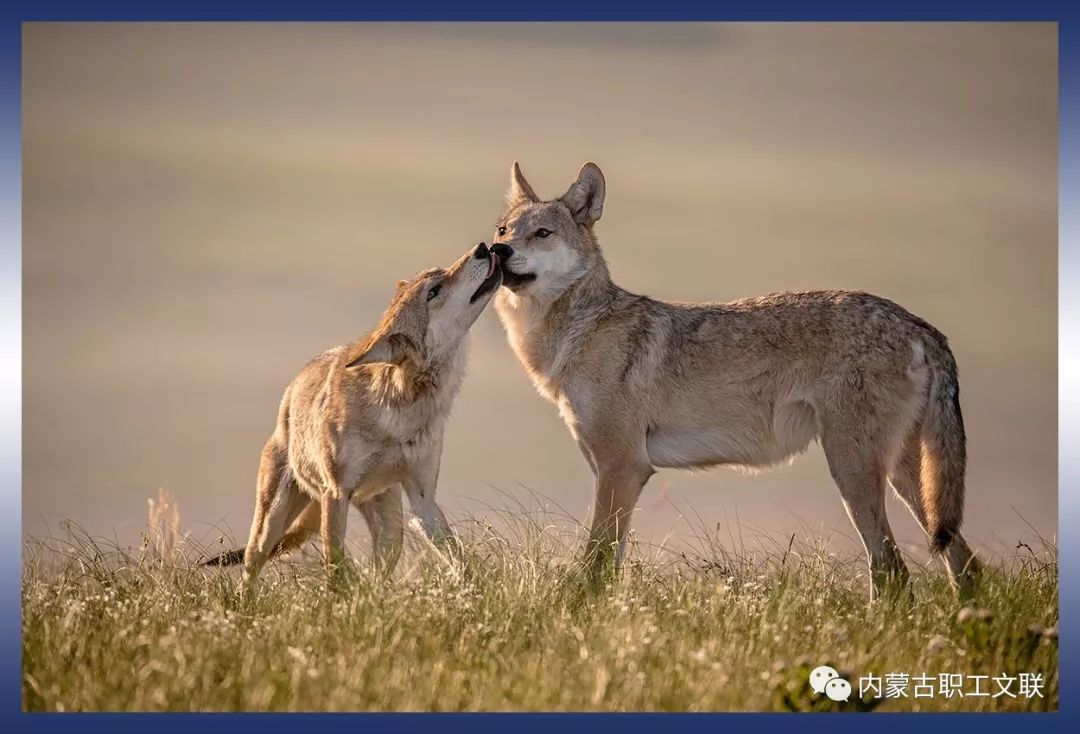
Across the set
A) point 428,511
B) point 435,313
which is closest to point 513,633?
point 428,511

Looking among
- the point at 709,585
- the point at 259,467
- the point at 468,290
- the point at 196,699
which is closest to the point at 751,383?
the point at 709,585

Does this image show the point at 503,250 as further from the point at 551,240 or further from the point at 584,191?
the point at 584,191

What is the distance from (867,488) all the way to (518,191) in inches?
127

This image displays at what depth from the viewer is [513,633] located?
20.5 ft

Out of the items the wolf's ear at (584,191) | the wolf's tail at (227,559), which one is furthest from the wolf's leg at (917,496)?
the wolf's tail at (227,559)

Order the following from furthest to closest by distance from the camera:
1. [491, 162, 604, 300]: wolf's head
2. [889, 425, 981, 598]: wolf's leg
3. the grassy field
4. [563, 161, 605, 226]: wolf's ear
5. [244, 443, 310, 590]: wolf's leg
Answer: [563, 161, 605, 226]: wolf's ear, [491, 162, 604, 300]: wolf's head, [244, 443, 310, 590]: wolf's leg, [889, 425, 981, 598]: wolf's leg, the grassy field

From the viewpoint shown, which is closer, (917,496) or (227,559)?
(917,496)

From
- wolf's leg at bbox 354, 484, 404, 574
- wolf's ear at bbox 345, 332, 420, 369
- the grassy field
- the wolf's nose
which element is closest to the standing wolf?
the wolf's nose

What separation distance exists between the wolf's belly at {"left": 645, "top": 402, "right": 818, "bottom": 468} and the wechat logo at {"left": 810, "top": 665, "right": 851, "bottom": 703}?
2.27 meters

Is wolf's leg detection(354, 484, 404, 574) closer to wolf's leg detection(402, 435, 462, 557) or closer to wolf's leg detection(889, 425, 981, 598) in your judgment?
wolf's leg detection(402, 435, 462, 557)

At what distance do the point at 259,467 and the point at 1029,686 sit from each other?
506 cm

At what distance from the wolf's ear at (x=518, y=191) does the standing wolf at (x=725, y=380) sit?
0.4 inches

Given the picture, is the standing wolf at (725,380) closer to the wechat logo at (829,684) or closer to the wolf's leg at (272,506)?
the wechat logo at (829,684)

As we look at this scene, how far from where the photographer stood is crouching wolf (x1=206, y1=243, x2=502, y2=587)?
295 inches
